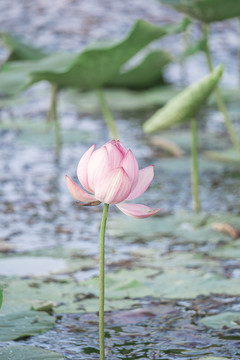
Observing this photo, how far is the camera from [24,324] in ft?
4.29

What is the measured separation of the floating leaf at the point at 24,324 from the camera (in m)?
1.27

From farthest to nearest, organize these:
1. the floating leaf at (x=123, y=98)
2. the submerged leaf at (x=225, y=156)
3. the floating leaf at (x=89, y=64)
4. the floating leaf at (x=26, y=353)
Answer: the floating leaf at (x=123, y=98) → the submerged leaf at (x=225, y=156) → the floating leaf at (x=89, y=64) → the floating leaf at (x=26, y=353)

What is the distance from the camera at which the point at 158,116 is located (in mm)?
2057

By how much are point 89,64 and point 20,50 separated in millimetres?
854

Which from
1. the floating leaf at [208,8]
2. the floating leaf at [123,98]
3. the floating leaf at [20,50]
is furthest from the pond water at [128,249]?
the floating leaf at [208,8]

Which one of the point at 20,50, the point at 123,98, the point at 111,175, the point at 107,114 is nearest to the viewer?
the point at 111,175

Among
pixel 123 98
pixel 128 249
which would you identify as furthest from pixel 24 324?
pixel 123 98

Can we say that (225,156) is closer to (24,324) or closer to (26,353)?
(24,324)

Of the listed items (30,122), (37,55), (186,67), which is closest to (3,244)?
(37,55)

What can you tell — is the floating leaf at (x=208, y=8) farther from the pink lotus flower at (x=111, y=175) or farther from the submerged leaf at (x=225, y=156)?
the pink lotus flower at (x=111, y=175)

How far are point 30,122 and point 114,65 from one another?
1.20m

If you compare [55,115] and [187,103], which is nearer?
[187,103]

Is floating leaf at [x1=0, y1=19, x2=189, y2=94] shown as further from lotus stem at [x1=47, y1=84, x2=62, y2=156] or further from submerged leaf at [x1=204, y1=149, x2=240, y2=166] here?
submerged leaf at [x1=204, y1=149, x2=240, y2=166]

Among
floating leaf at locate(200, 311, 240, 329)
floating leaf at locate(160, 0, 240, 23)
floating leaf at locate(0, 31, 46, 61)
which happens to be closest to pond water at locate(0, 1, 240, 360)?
floating leaf at locate(200, 311, 240, 329)
